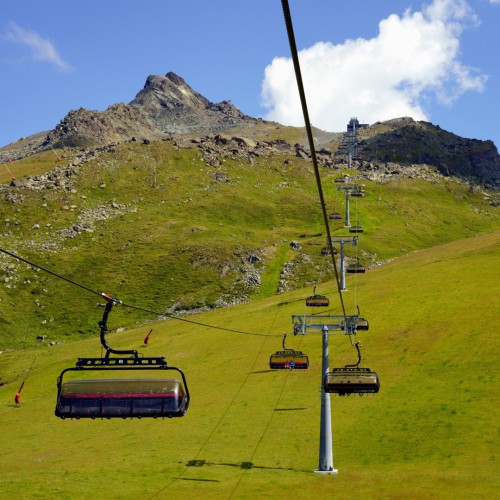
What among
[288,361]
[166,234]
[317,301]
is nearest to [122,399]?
[288,361]

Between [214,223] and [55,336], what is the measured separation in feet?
206

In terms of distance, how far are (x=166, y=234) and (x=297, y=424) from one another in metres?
107

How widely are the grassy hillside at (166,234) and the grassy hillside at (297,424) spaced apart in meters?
38.7

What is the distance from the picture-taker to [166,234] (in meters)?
152

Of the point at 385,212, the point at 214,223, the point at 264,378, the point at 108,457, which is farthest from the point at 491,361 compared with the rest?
the point at 385,212

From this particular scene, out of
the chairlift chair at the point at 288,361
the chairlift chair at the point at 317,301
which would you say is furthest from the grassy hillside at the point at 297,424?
the chairlift chair at the point at 288,361

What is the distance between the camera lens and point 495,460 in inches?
1500

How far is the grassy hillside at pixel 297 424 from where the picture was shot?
37031mm

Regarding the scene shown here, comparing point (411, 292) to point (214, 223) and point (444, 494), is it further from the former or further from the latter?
point (214, 223)

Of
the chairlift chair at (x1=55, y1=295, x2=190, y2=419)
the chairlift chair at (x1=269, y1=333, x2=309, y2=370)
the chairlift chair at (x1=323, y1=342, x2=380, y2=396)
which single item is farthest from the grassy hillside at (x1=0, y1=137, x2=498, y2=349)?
the chairlift chair at (x1=323, y1=342, x2=380, y2=396)

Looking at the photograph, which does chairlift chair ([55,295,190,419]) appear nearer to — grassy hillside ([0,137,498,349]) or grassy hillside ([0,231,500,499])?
grassy hillside ([0,231,500,499])

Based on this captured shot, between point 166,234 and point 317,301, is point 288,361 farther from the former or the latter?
point 166,234

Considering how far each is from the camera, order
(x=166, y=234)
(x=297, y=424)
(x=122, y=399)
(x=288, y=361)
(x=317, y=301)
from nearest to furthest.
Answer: (x=122, y=399) < (x=288, y=361) < (x=297, y=424) < (x=317, y=301) < (x=166, y=234)

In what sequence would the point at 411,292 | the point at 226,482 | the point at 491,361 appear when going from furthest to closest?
the point at 411,292
the point at 491,361
the point at 226,482
